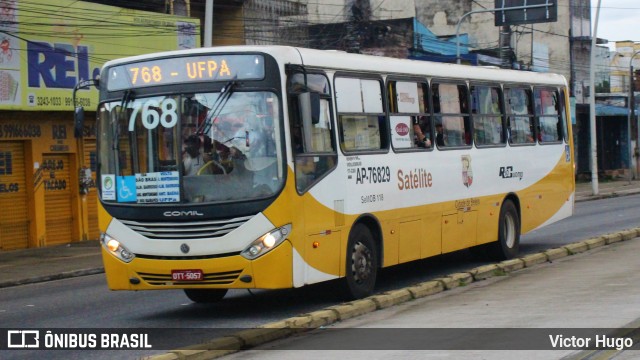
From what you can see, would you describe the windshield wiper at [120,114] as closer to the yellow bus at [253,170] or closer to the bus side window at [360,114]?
the yellow bus at [253,170]

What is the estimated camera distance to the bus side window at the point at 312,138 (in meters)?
12.1

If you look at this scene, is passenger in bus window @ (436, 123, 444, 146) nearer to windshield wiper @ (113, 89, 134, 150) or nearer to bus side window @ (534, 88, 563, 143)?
bus side window @ (534, 88, 563, 143)

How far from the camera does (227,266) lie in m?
11.8

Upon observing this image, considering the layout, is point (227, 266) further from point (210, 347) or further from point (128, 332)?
point (210, 347)

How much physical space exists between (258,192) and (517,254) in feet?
25.9

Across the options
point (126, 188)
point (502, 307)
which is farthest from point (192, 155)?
point (502, 307)

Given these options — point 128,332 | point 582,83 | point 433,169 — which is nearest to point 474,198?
point 433,169

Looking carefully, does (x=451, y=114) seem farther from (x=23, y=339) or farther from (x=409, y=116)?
(x=23, y=339)

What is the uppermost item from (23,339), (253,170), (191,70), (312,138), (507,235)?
(191,70)

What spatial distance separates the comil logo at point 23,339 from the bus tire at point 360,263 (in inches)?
147

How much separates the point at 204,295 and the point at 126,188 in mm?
2249

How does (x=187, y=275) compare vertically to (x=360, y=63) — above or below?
below

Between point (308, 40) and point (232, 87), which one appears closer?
point (232, 87)

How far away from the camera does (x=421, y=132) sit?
49.6 ft
